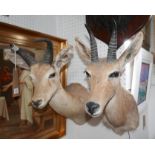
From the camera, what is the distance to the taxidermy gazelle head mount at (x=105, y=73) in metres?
1.13

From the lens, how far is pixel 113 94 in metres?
1.18

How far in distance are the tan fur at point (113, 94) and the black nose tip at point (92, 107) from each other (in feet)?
0.05

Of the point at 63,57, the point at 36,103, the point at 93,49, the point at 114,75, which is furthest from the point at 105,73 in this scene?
the point at 36,103

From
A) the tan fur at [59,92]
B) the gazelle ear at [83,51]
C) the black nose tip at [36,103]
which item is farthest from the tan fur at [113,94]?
the black nose tip at [36,103]

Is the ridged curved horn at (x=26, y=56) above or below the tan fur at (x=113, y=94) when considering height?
above

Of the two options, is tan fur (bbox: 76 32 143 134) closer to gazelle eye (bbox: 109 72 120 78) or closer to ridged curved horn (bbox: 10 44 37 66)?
gazelle eye (bbox: 109 72 120 78)

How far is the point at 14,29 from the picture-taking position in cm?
118

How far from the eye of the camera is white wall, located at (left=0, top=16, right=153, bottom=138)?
128 centimetres

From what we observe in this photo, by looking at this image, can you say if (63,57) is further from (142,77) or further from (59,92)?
(142,77)

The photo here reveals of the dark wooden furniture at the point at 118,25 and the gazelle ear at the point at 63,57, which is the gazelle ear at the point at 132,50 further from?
the gazelle ear at the point at 63,57

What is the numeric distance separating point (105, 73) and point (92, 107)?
187 millimetres
